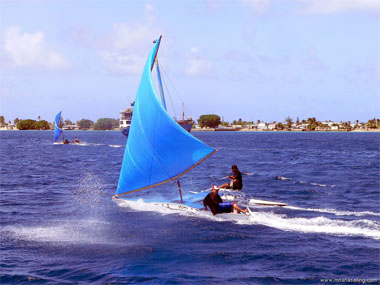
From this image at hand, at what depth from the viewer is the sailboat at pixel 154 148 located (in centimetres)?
2458

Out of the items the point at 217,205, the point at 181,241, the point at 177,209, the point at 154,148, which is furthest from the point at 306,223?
the point at 154,148

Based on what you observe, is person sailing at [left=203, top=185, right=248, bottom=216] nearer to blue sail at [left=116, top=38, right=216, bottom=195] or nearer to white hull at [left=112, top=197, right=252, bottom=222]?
white hull at [left=112, top=197, right=252, bottom=222]

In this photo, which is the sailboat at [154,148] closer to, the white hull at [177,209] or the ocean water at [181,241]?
the white hull at [177,209]

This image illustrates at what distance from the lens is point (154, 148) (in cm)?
2506

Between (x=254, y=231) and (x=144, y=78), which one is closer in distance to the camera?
(x=254, y=231)

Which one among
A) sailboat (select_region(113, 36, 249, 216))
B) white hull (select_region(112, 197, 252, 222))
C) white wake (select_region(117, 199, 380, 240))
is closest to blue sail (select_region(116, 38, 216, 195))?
sailboat (select_region(113, 36, 249, 216))

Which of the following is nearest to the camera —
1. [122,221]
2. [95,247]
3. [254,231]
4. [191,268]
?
[191,268]

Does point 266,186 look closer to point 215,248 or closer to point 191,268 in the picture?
point 215,248

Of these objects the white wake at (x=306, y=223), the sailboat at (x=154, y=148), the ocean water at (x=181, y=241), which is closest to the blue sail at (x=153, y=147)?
the sailboat at (x=154, y=148)

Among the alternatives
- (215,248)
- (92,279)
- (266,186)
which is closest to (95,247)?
(92,279)

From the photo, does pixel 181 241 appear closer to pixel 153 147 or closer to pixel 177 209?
pixel 177 209

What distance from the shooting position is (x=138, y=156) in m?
25.4

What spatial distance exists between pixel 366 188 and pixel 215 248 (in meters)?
22.5

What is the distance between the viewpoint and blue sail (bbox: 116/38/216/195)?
24.6 metres
